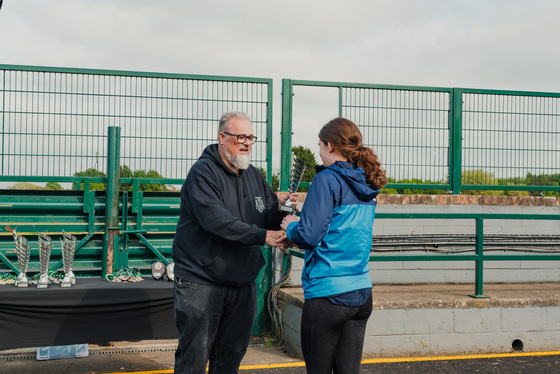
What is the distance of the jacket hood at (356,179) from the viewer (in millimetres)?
2904

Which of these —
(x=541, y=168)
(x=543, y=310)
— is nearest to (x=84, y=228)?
(x=543, y=310)

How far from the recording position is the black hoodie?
323 cm

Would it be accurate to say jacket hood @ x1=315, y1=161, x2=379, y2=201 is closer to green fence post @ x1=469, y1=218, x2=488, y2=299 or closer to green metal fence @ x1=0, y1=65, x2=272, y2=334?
green fence post @ x1=469, y1=218, x2=488, y2=299

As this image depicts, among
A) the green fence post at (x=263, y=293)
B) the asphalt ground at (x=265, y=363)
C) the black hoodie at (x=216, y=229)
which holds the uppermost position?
the black hoodie at (x=216, y=229)

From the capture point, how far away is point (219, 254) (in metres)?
3.35

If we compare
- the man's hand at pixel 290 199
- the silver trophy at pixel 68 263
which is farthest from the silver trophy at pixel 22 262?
the man's hand at pixel 290 199

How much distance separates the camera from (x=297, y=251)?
20.5ft

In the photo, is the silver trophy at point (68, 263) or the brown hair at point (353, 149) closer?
the brown hair at point (353, 149)

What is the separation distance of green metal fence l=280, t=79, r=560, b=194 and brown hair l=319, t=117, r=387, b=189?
392 centimetres

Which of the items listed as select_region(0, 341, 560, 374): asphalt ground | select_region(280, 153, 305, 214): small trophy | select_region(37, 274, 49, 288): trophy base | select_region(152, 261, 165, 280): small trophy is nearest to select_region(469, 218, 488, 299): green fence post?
select_region(0, 341, 560, 374): asphalt ground

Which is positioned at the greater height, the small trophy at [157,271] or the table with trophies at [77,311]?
the small trophy at [157,271]

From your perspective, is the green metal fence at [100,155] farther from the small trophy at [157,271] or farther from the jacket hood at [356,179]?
the jacket hood at [356,179]

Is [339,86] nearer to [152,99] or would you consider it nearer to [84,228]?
[152,99]

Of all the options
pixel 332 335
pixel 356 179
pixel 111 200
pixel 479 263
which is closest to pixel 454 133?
pixel 479 263
